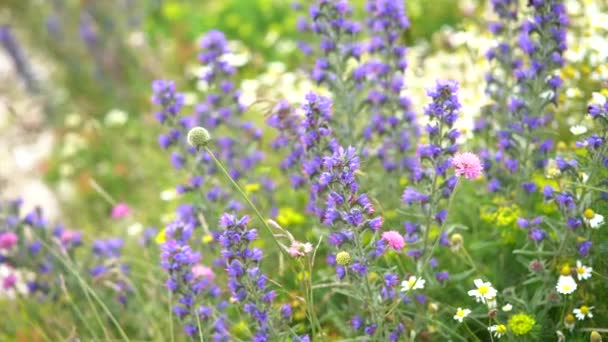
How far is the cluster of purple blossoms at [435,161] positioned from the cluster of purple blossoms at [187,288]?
97cm

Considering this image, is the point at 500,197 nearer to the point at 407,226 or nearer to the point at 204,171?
the point at 407,226

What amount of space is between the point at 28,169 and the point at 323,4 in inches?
207

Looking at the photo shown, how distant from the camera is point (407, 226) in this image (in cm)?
290

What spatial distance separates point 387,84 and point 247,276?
1.57 metres

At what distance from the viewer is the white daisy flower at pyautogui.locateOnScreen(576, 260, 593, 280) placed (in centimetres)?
253

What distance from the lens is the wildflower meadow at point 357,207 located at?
256 cm

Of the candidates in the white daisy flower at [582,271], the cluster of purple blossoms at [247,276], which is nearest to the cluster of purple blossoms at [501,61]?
the white daisy flower at [582,271]

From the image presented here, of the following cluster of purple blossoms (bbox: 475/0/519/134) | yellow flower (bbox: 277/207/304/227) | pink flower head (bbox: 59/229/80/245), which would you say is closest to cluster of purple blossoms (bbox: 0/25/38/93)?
pink flower head (bbox: 59/229/80/245)

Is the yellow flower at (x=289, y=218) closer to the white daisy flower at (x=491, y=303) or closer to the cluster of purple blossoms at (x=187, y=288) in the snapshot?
the cluster of purple blossoms at (x=187, y=288)

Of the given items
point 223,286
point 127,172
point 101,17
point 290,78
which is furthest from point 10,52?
point 223,286

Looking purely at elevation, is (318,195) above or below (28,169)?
below

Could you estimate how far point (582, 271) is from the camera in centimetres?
256

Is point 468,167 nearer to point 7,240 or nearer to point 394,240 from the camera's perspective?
point 394,240

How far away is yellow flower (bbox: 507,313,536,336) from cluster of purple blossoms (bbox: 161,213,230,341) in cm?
126
